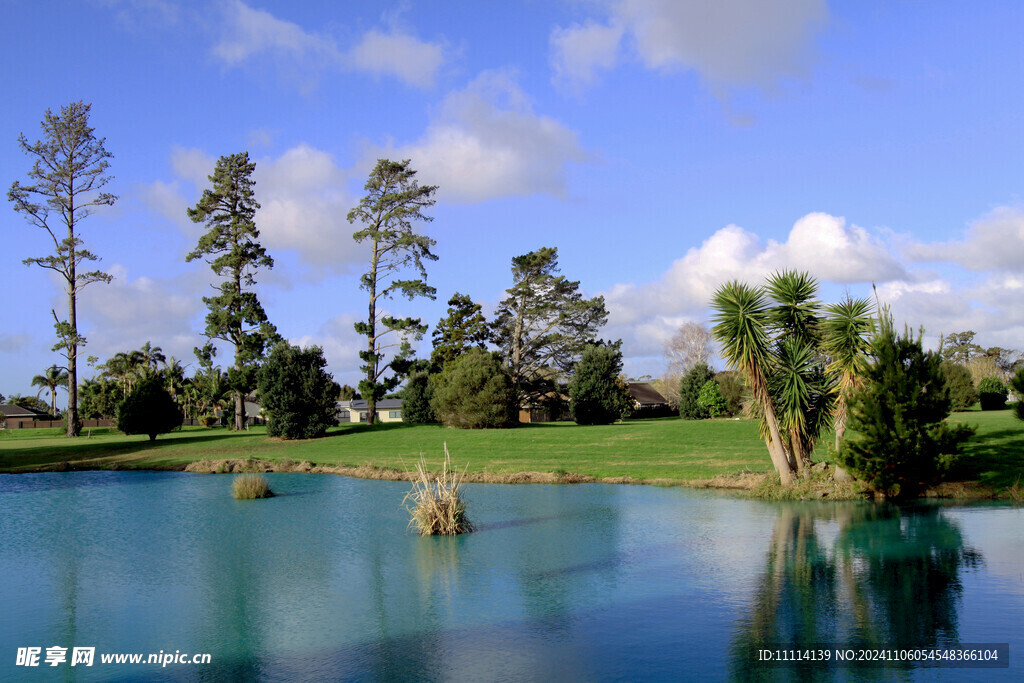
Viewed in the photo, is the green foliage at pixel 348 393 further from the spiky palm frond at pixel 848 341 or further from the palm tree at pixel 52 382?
the spiky palm frond at pixel 848 341

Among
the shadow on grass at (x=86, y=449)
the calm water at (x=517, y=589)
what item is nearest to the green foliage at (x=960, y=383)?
the calm water at (x=517, y=589)

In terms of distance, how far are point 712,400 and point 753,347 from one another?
113 feet

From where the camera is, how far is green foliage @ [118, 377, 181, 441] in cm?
4638

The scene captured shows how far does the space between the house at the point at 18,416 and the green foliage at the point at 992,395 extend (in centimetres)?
9091

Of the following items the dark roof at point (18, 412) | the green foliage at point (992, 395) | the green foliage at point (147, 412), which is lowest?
the green foliage at point (992, 395)

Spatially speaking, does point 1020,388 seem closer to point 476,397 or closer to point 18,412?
point 476,397

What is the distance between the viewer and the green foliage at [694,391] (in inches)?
2298

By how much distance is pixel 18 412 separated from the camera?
99.6 metres

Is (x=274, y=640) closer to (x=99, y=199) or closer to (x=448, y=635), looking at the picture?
(x=448, y=635)

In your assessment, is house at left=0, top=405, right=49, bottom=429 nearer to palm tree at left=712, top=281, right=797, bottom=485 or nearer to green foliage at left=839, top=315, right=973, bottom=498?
palm tree at left=712, top=281, right=797, bottom=485

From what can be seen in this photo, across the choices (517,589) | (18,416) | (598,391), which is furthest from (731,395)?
(18,416)

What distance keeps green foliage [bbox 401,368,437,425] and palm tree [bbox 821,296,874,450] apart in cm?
3432

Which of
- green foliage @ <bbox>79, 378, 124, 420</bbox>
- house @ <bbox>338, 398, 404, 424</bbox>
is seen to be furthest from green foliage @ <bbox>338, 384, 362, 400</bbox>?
green foliage @ <bbox>79, 378, 124, 420</bbox>

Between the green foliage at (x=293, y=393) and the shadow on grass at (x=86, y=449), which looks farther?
the green foliage at (x=293, y=393)
